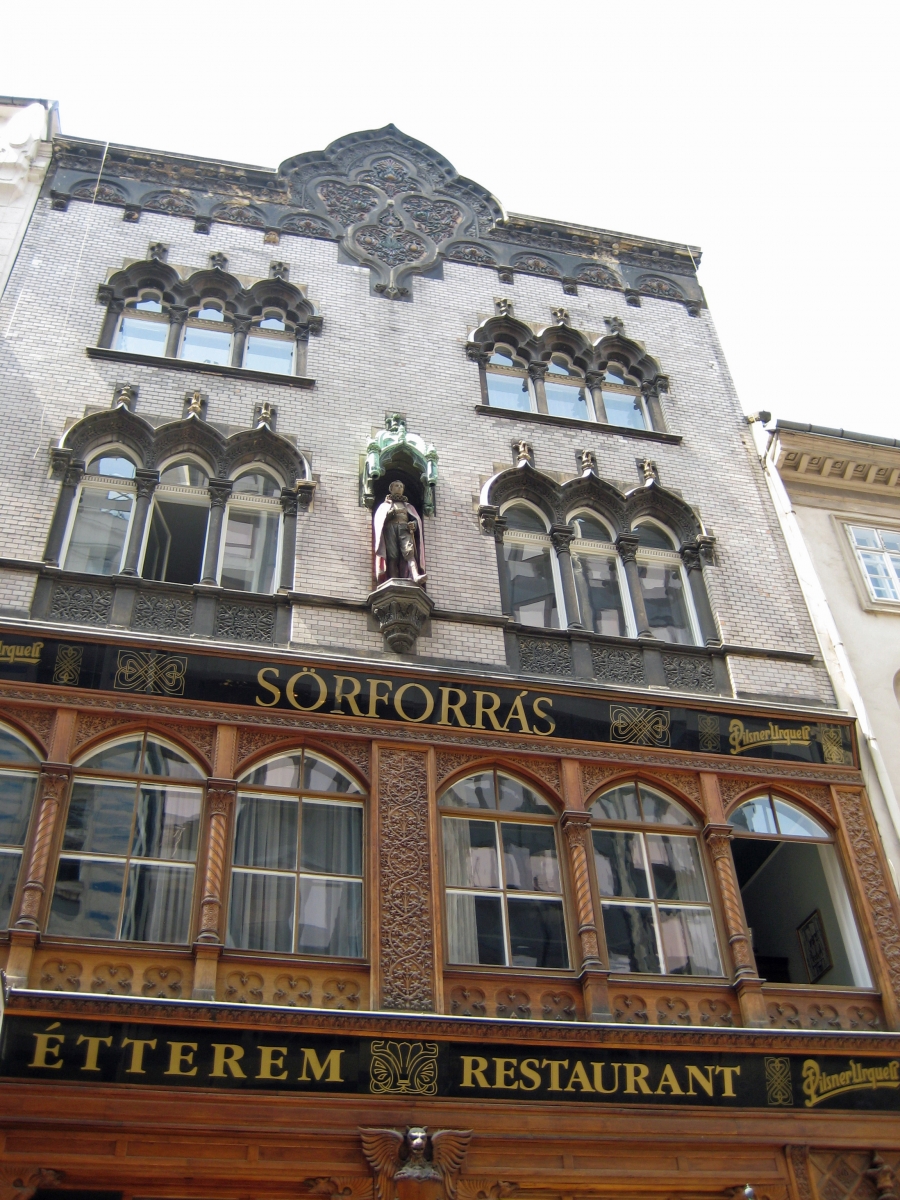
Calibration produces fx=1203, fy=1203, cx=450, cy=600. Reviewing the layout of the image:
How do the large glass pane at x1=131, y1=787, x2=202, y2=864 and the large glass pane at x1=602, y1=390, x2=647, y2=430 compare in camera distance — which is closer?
the large glass pane at x1=131, y1=787, x2=202, y2=864

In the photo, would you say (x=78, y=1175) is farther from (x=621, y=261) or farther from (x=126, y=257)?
(x=621, y=261)

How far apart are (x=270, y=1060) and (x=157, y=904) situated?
186cm

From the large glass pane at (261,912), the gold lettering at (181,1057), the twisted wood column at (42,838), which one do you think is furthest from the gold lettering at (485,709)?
the gold lettering at (181,1057)

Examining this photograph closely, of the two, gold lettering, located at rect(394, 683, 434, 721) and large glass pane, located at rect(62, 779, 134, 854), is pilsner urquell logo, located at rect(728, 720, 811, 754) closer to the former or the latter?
gold lettering, located at rect(394, 683, 434, 721)

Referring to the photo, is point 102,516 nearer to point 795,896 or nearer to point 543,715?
point 543,715

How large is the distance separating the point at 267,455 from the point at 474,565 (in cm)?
302

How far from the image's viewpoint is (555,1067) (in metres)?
10.8

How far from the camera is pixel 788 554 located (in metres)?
16.4

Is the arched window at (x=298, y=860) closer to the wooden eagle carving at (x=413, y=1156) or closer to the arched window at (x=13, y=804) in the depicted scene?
the wooden eagle carving at (x=413, y=1156)

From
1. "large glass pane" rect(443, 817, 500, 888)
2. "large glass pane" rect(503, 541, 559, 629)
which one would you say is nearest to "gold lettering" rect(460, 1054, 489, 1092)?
"large glass pane" rect(443, 817, 500, 888)

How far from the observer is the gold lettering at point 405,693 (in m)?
12.8

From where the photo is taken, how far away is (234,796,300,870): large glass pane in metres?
11.7

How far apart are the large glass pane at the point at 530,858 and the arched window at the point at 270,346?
750cm

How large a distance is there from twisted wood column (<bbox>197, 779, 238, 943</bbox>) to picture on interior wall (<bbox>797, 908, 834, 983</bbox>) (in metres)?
6.63
